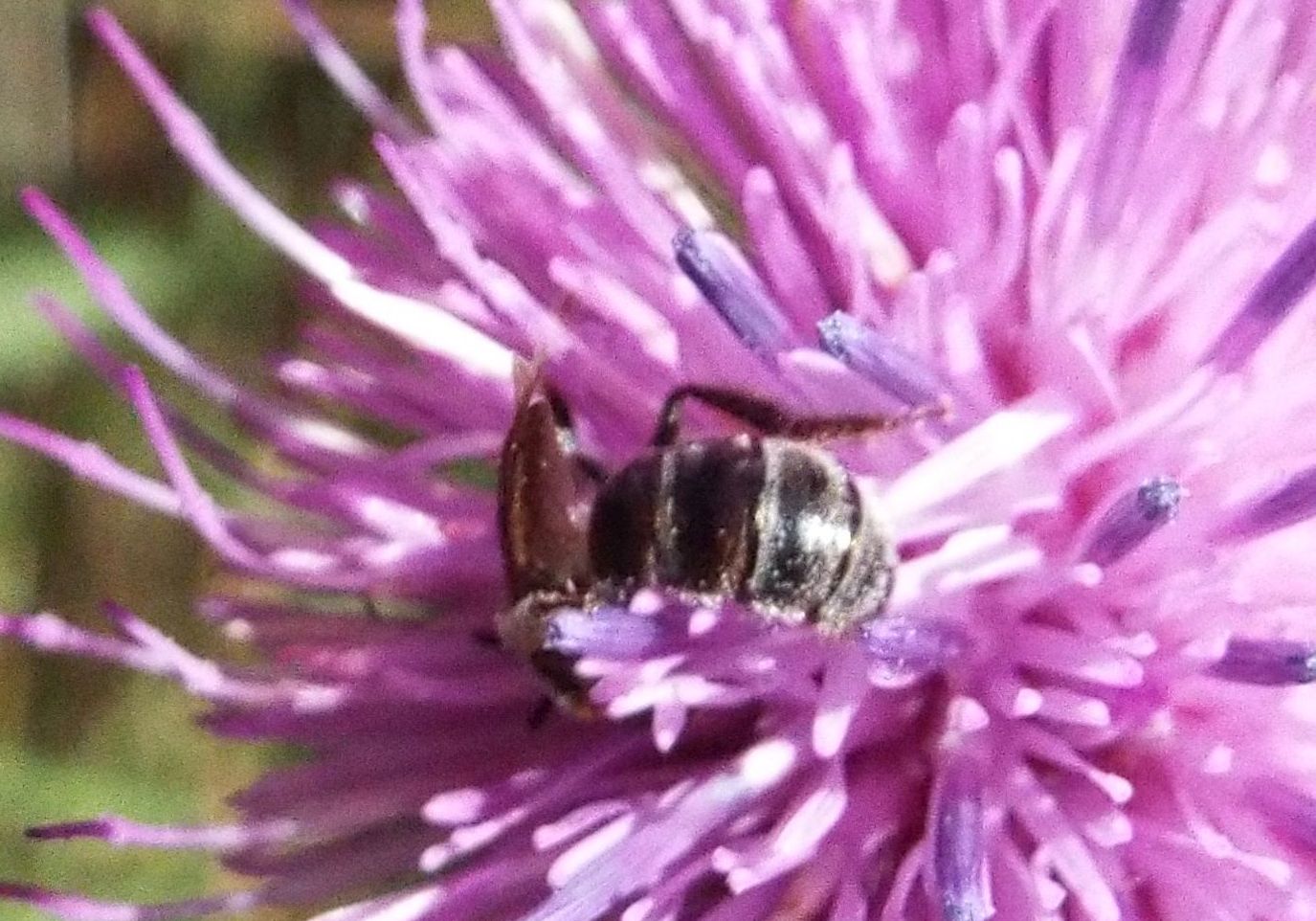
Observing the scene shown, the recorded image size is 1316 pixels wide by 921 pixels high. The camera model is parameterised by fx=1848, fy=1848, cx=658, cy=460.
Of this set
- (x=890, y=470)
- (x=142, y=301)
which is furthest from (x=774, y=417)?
(x=142, y=301)

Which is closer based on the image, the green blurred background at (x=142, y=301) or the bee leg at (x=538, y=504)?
the bee leg at (x=538, y=504)

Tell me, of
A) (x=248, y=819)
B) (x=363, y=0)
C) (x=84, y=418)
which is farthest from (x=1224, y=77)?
(x=84, y=418)

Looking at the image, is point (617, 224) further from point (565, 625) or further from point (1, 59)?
point (1, 59)

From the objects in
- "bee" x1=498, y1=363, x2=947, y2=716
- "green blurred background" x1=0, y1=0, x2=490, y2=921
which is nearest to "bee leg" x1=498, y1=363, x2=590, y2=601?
"bee" x1=498, y1=363, x2=947, y2=716

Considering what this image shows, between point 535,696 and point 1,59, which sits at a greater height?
point 1,59

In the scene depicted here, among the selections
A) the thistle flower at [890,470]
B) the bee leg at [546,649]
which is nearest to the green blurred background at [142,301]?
the thistle flower at [890,470]

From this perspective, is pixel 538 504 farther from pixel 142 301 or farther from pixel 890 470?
pixel 142 301

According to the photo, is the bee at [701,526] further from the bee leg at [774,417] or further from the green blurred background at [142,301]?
the green blurred background at [142,301]

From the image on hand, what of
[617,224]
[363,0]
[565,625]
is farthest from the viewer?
[363,0]
